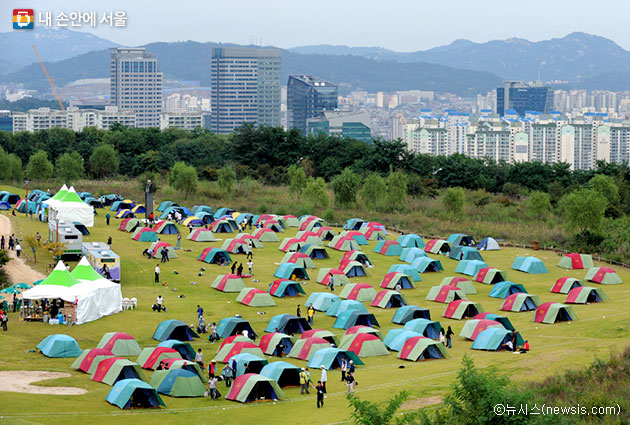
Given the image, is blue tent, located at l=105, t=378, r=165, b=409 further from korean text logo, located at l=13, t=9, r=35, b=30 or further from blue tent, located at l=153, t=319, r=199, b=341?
korean text logo, located at l=13, t=9, r=35, b=30

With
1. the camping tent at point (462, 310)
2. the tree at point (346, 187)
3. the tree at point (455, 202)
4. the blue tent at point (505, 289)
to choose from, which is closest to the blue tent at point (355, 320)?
the camping tent at point (462, 310)

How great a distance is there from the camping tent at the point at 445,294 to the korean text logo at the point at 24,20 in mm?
21879

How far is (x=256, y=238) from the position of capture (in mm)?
56562

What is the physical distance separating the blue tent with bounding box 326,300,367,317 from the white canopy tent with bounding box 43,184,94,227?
23687 millimetres

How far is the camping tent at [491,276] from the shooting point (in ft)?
154

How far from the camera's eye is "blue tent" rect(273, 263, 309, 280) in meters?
46.2

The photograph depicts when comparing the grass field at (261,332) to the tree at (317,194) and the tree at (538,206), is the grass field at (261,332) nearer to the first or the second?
the tree at (538,206)

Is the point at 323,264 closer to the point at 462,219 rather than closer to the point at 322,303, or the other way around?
the point at 322,303

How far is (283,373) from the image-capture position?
93.9ft

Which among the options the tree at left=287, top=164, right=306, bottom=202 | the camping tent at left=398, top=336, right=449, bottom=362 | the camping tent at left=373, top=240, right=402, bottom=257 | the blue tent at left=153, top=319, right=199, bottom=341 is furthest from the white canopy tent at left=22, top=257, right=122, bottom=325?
the tree at left=287, top=164, right=306, bottom=202

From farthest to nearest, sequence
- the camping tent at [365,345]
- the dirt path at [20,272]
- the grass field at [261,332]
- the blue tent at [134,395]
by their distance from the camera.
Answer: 1. the dirt path at [20,272]
2. the camping tent at [365,345]
3. the blue tent at [134,395]
4. the grass field at [261,332]

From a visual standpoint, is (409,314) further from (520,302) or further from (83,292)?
(83,292)

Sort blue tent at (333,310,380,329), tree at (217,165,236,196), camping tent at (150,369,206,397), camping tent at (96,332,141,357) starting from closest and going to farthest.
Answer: camping tent at (150,369,206,397), camping tent at (96,332,141,357), blue tent at (333,310,380,329), tree at (217,165,236,196)

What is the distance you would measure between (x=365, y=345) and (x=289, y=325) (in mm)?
3975
